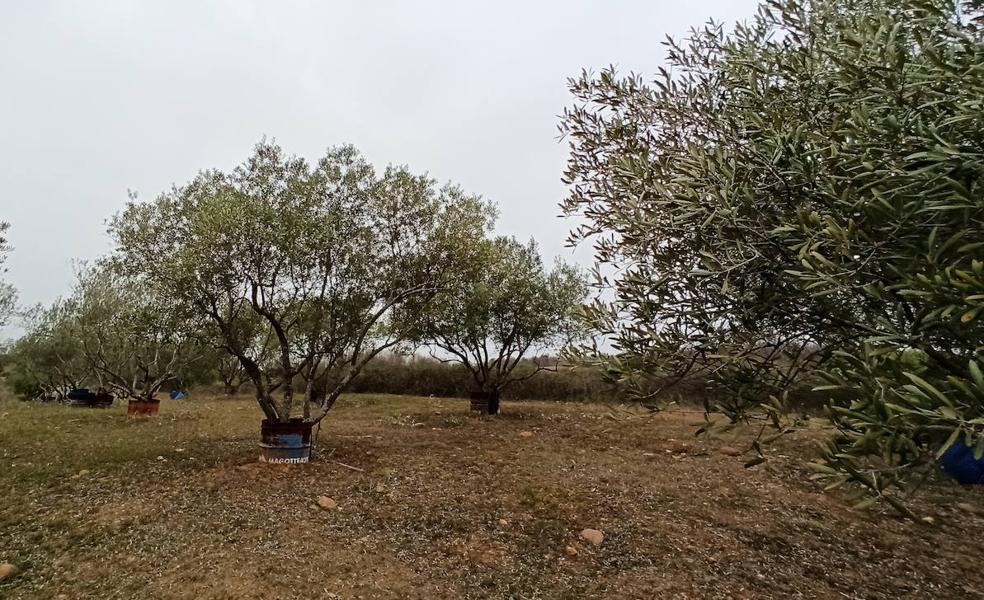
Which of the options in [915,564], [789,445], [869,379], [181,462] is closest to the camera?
[869,379]

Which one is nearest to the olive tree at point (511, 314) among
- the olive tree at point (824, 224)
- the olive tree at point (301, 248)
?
the olive tree at point (301, 248)

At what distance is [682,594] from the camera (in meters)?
5.19

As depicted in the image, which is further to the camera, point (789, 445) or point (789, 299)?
point (789, 445)

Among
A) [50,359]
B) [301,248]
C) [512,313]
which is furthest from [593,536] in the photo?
[50,359]

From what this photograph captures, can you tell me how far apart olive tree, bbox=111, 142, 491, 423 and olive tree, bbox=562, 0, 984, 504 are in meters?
6.46

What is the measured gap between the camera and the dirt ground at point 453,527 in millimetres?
5215

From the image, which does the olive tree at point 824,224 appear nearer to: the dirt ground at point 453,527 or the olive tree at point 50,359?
the dirt ground at point 453,527

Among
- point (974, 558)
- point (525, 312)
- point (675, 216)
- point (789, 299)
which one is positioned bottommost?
point (974, 558)

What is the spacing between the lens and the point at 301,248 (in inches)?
378

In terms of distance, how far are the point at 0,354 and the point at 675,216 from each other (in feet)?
132

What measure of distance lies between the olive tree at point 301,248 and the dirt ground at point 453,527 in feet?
8.50

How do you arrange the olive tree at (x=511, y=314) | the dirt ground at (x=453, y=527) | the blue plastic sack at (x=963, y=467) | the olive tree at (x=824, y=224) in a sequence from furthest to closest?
the olive tree at (x=511, y=314) < the blue plastic sack at (x=963, y=467) < the dirt ground at (x=453, y=527) < the olive tree at (x=824, y=224)

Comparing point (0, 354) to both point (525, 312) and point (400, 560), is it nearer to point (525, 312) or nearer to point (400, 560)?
point (525, 312)

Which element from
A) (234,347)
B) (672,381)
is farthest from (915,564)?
(234,347)
